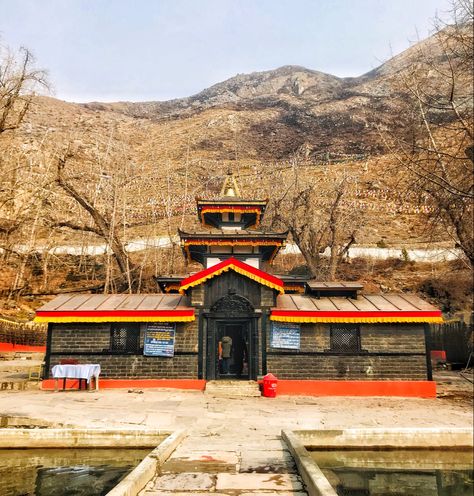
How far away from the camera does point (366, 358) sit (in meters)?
15.9

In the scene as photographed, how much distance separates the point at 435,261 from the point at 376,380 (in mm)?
25643

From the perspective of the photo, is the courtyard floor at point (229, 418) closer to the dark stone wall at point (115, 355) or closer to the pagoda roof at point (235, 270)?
the dark stone wall at point (115, 355)

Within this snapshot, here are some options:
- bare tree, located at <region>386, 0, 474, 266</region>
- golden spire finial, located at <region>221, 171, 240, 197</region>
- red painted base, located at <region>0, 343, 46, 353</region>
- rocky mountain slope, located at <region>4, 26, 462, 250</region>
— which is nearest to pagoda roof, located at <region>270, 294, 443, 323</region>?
bare tree, located at <region>386, 0, 474, 266</region>

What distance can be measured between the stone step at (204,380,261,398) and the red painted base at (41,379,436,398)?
46 centimetres

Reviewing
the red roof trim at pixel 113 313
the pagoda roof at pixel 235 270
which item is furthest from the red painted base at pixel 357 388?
the red roof trim at pixel 113 313

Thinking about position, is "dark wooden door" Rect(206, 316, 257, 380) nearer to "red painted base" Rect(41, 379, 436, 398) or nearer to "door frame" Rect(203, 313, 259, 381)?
"door frame" Rect(203, 313, 259, 381)

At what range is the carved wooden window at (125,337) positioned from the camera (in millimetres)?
16359

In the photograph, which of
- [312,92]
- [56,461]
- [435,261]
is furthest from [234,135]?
[56,461]

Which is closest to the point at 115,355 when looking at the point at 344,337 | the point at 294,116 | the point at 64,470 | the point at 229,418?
the point at 229,418

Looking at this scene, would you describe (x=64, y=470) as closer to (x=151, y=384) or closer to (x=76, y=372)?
(x=76, y=372)

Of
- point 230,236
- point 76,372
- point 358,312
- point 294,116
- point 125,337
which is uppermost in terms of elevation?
point 294,116

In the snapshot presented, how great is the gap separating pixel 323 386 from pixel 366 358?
186 cm

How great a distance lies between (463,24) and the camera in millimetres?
7625

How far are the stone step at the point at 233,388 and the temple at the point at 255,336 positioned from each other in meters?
0.51
